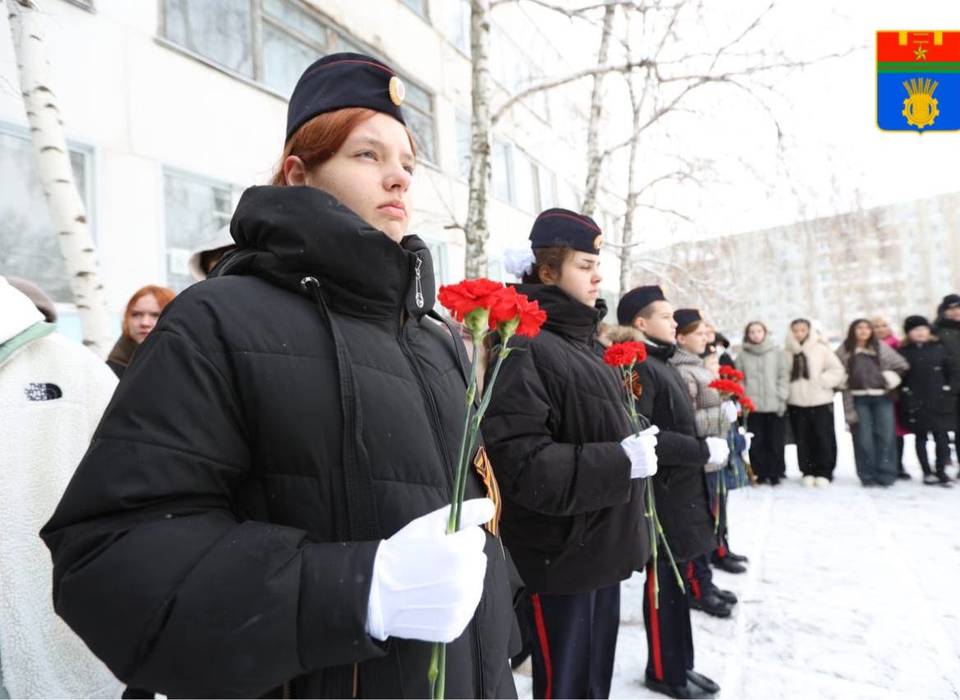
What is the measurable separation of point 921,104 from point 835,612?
17.6 ft

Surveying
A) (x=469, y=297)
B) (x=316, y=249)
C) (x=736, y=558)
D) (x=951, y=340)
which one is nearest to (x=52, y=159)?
(x=316, y=249)

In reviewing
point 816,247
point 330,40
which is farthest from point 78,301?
point 816,247

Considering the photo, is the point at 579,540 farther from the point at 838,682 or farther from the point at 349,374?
the point at 838,682

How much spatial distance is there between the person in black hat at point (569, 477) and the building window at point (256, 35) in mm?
5719

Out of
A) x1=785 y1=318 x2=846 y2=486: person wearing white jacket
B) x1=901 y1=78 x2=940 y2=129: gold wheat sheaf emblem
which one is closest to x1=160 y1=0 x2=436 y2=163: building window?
x1=901 y1=78 x2=940 y2=129: gold wheat sheaf emblem

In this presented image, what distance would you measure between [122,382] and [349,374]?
0.34 m

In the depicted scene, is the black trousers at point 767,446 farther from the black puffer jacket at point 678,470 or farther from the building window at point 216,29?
the building window at point 216,29

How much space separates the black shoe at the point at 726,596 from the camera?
3.88m

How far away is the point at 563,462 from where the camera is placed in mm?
2016

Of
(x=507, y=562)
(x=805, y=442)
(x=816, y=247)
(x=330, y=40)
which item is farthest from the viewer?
(x=816, y=247)

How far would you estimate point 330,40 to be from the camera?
26.5 ft

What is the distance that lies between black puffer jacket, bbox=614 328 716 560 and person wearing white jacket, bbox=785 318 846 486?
17.3 feet

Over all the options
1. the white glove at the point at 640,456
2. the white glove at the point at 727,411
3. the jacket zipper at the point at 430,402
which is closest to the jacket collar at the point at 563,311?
the white glove at the point at 640,456

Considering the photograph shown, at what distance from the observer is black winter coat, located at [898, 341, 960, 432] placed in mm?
6770
